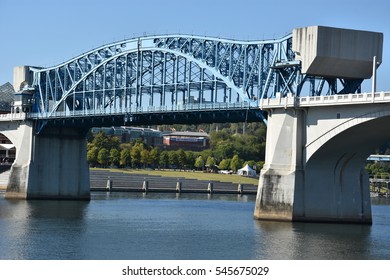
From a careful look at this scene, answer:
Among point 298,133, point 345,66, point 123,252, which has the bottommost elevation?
point 123,252

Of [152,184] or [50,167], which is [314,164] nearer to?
[50,167]

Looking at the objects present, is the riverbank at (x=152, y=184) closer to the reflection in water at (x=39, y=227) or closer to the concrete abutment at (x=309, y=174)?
the reflection in water at (x=39, y=227)

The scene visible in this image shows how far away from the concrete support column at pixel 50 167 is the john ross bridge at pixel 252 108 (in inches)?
5.4

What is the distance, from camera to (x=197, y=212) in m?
124

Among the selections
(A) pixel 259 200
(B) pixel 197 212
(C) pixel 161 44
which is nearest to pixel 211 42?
(C) pixel 161 44

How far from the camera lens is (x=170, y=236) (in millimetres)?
90812

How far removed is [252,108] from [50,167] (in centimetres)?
4047

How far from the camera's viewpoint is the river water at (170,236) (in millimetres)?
78875

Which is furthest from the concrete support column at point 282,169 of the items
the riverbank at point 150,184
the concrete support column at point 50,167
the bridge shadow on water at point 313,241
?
the riverbank at point 150,184

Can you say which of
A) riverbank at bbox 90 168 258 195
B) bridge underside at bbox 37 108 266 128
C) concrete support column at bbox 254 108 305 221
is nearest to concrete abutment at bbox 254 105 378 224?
concrete support column at bbox 254 108 305 221

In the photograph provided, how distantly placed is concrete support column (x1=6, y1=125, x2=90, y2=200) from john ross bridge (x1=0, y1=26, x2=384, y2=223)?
0.45ft

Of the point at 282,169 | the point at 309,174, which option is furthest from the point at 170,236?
the point at 309,174
